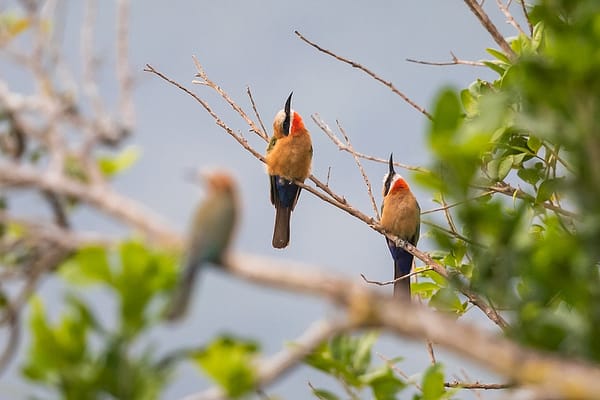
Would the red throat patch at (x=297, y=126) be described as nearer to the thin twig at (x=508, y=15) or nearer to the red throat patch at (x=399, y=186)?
the red throat patch at (x=399, y=186)

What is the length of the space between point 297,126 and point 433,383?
462 cm

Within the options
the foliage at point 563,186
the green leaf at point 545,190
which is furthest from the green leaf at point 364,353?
the green leaf at point 545,190

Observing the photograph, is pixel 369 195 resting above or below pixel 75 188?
above

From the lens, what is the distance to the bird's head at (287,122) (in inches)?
257

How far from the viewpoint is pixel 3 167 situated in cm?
187

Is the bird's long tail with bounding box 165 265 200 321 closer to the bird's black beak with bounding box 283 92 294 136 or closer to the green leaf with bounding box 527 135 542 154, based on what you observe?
the green leaf with bounding box 527 135 542 154

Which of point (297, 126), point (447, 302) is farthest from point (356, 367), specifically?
point (297, 126)

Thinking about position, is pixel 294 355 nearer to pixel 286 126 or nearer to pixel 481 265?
pixel 481 265

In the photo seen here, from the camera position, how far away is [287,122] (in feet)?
21.9

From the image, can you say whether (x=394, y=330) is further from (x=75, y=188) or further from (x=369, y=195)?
(x=369, y=195)

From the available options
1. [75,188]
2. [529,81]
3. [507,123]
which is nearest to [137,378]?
[75,188]

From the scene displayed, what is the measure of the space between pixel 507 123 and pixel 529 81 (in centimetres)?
135

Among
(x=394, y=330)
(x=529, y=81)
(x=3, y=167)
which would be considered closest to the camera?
(x=394, y=330)

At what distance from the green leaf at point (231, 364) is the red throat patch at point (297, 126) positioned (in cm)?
487
